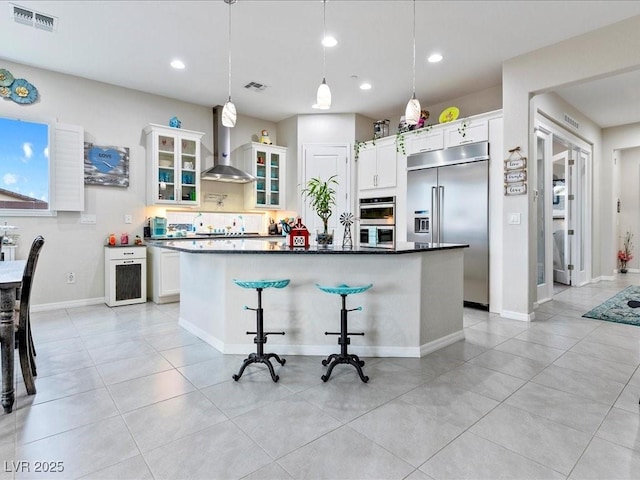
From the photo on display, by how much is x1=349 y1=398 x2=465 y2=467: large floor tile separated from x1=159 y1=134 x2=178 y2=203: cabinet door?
169 inches

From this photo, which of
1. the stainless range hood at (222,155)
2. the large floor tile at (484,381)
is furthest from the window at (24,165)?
the large floor tile at (484,381)

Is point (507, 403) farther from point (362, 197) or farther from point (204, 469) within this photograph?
point (362, 197)

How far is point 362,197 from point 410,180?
39.4 inches

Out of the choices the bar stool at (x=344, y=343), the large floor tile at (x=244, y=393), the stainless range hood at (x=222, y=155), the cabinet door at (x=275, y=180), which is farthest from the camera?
the cabinet door at (x=275, y=180)

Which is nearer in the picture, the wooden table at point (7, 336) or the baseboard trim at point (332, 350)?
the wooden table at point (7, 336)

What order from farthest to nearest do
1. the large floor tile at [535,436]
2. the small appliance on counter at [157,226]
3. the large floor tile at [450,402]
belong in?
the small appliance on counter at [157,226] < the large floor tile at [450,402] < the large floor tile at [535,436]

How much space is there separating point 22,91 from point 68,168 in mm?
984

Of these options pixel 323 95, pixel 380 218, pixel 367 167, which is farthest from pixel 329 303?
pixel 367 167

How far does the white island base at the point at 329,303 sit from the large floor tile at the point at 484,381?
1.29 feet

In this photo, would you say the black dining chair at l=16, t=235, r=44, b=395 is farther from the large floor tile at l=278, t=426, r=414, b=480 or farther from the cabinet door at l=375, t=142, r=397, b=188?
the cabinet door at l=375, t=142, r=397, b=188

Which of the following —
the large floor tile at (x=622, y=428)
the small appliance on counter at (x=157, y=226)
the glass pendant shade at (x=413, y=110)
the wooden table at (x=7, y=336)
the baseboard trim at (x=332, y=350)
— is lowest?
the large floor tile at (x=622, y=428)

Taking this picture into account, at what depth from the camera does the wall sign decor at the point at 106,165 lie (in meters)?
4.63

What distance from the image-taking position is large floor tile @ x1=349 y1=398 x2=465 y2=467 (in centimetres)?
167

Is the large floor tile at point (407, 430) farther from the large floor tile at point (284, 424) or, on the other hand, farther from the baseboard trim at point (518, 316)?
the baseboard trim at point (518, 316)
